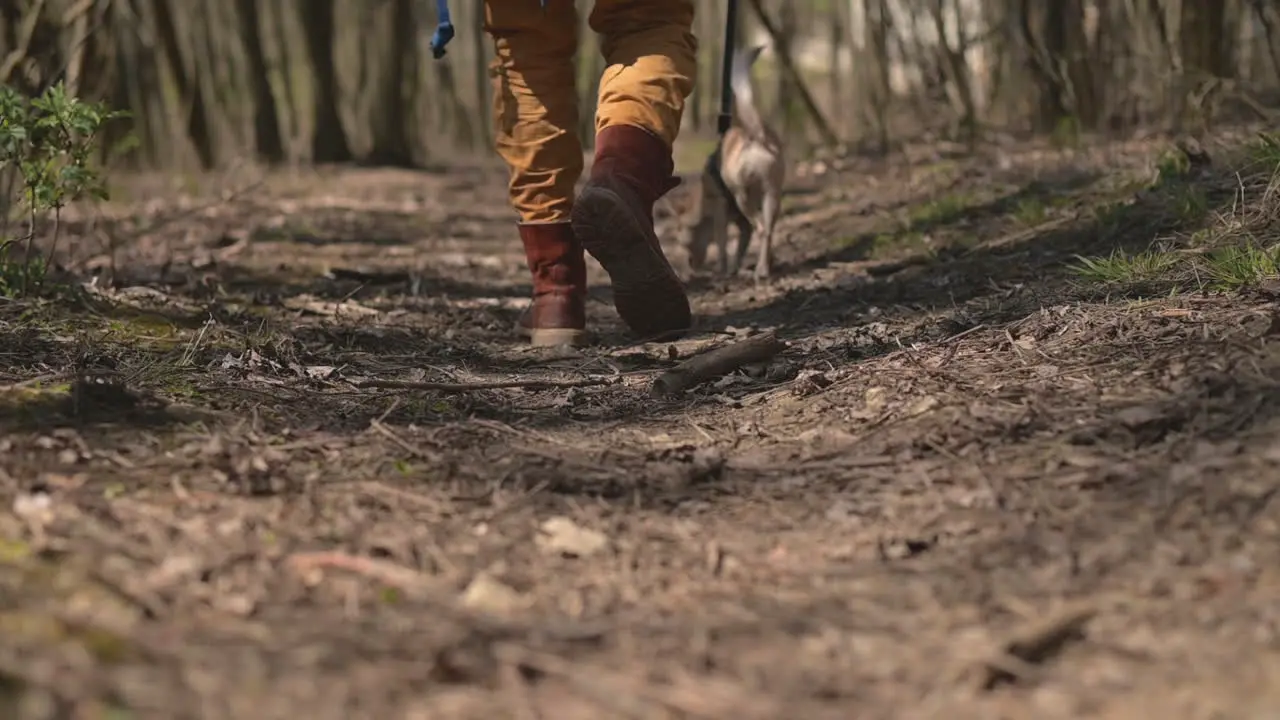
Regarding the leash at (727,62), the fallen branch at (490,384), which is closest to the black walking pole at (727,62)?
the leash at (727,62)

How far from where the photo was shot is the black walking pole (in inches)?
170

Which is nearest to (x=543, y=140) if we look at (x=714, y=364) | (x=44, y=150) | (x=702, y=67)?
(x=714, y=364)

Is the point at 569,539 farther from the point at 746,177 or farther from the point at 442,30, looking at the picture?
the point at 746,177

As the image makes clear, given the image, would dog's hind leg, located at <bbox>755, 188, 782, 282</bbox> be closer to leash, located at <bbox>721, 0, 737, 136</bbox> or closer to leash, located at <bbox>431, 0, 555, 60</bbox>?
leash, located at <bbox>721, 0, 737, 136</bbox>

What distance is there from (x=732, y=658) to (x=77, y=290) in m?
2.82

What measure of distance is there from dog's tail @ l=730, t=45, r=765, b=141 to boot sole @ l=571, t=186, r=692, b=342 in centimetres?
214

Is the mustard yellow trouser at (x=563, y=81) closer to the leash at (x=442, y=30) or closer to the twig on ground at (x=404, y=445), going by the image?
the leash at (x=442, y=30)

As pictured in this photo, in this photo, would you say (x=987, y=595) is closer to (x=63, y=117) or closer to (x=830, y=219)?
(x=63, y=117)

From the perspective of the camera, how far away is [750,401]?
2.96m

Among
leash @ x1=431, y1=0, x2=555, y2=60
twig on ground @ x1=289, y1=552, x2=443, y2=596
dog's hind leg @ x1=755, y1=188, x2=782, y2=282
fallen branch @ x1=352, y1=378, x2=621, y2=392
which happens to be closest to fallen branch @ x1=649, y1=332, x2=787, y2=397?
fallen branch @ x1=352, y1=378, x2=621, y2=392

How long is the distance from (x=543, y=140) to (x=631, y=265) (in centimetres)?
54

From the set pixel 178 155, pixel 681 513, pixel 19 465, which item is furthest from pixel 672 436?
pixel 178 155

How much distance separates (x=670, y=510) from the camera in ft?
7.23

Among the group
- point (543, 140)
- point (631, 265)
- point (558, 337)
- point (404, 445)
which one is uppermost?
point (543, 140)
